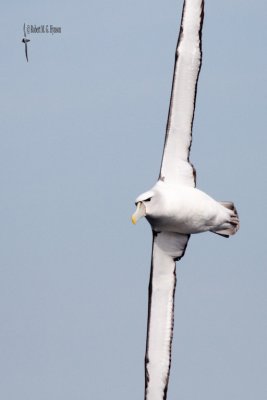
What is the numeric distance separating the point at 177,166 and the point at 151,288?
268 centimetres

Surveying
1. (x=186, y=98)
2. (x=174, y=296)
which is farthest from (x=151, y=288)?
(x=186, y=98)

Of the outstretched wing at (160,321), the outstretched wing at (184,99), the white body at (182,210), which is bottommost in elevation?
the outstretched wing at (160,321)

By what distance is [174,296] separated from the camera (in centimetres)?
4612

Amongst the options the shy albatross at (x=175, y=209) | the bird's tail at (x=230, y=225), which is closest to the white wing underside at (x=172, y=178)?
the shy albatross at (x=175, y=209)

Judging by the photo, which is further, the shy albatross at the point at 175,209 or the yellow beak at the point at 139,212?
the shy albatross at the point at 175,209

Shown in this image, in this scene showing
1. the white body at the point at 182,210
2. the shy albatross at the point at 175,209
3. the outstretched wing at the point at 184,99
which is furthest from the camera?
the outstretched wing at the point at 184,99

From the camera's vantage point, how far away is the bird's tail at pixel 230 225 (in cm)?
4569

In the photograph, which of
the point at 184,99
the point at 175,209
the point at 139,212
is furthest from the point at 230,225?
the point at 139,212

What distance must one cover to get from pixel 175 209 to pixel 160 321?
324 cm

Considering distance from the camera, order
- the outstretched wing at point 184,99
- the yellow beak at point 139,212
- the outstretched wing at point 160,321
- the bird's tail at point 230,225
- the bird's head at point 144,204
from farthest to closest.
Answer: the outstretched wing at point 160,321
the bird's tail at point 230,225
the outstretched wing at point 184,99
the bird's head at point 144,204
the yellow beak at point 139,212

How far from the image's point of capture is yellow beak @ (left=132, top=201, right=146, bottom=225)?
43.2 m

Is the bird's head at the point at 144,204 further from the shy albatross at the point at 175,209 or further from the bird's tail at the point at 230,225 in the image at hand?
the bird's tail at the point at 230,225

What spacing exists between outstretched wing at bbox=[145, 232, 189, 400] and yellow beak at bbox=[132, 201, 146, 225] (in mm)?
2387

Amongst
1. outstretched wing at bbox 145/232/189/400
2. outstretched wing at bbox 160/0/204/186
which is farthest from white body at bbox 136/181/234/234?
outstretched wing at bbox 145/232/189/400
